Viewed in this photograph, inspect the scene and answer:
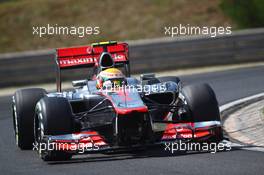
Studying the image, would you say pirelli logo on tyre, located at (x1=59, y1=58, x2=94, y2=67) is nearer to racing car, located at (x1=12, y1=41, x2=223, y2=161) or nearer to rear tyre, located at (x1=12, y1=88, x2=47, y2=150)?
racing car, located at (x1=12, y1=41, x2=223, y2=161)

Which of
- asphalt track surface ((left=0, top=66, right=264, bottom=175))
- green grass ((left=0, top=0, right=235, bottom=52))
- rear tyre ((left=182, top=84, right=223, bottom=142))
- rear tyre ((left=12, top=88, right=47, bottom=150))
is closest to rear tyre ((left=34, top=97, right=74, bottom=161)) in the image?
asphalt track surface ((left=0, top=66, right=264, bottom=175))

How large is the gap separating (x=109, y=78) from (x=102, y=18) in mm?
19646

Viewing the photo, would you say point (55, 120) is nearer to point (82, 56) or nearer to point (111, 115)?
point (111, 115)

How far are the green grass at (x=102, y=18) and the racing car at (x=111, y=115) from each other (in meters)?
17.6

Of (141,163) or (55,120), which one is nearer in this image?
(141,163)

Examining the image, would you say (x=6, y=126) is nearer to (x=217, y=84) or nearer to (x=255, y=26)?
(x=217, y=84)

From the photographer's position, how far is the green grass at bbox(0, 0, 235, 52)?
31.5 m

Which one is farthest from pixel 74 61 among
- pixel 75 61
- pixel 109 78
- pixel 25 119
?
pixel 25 119

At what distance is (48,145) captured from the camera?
37.6ft

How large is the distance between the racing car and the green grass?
57.9ft

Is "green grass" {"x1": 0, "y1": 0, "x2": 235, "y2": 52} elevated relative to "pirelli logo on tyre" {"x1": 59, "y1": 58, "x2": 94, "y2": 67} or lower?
elevated

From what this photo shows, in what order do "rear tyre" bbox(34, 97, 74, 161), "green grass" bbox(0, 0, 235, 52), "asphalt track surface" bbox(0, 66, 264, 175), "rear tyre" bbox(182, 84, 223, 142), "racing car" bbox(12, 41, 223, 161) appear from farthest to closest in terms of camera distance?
"green grass" bbox(0, 0, 235, 52) → "rear tyre" bbox(182, 84, 223, 142) → "rear tyre" bbox(34, 97, 74, 161) → "racing car" bbox(12, 41, 223, 161) → "asphalt track surface" bbox(0, 66, 264, 175)

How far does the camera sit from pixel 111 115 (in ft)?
39.3

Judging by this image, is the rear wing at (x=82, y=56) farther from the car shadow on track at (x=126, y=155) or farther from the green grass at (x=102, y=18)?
the green grass at (x=102, y=18)
